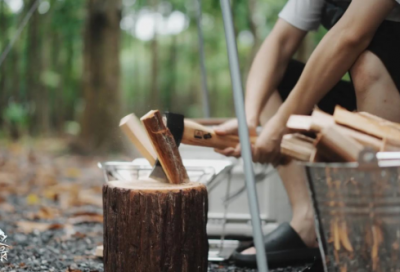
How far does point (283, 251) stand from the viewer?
1947 mm

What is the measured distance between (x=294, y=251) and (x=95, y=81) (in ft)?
19.2

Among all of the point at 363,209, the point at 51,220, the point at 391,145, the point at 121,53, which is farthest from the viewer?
the point at 121,53

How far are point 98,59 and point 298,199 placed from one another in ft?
19.1

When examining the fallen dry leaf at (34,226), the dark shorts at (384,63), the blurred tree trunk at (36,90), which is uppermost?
the blurred tree trunk at (36,90)

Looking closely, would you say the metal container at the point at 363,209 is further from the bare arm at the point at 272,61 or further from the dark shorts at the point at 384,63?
the bare arm at the point at 272,61

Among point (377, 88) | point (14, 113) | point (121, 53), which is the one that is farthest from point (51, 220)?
point (14, 113)

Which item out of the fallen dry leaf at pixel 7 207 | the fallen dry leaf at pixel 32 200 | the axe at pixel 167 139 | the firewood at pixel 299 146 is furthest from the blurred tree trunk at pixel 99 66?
the firewood at pixel 299 146

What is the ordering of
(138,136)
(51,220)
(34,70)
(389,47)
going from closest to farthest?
(389,47) → (138,136) → (51,220) → (34,70)

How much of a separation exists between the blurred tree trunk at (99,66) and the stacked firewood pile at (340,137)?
20.4ft

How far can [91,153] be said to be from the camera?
288 inches

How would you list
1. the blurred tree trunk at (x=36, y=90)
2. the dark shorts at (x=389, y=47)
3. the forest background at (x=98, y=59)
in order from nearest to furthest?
the dark shorts at (x=389, y=47), the forest background at (x=98, y=59), the blurred tree trunk at (x=36, y=90)

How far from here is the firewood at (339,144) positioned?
115 centimetres

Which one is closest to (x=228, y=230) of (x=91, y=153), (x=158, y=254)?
(x=158, y=254)

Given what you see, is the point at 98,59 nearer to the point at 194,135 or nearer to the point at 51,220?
the point at 51,220
